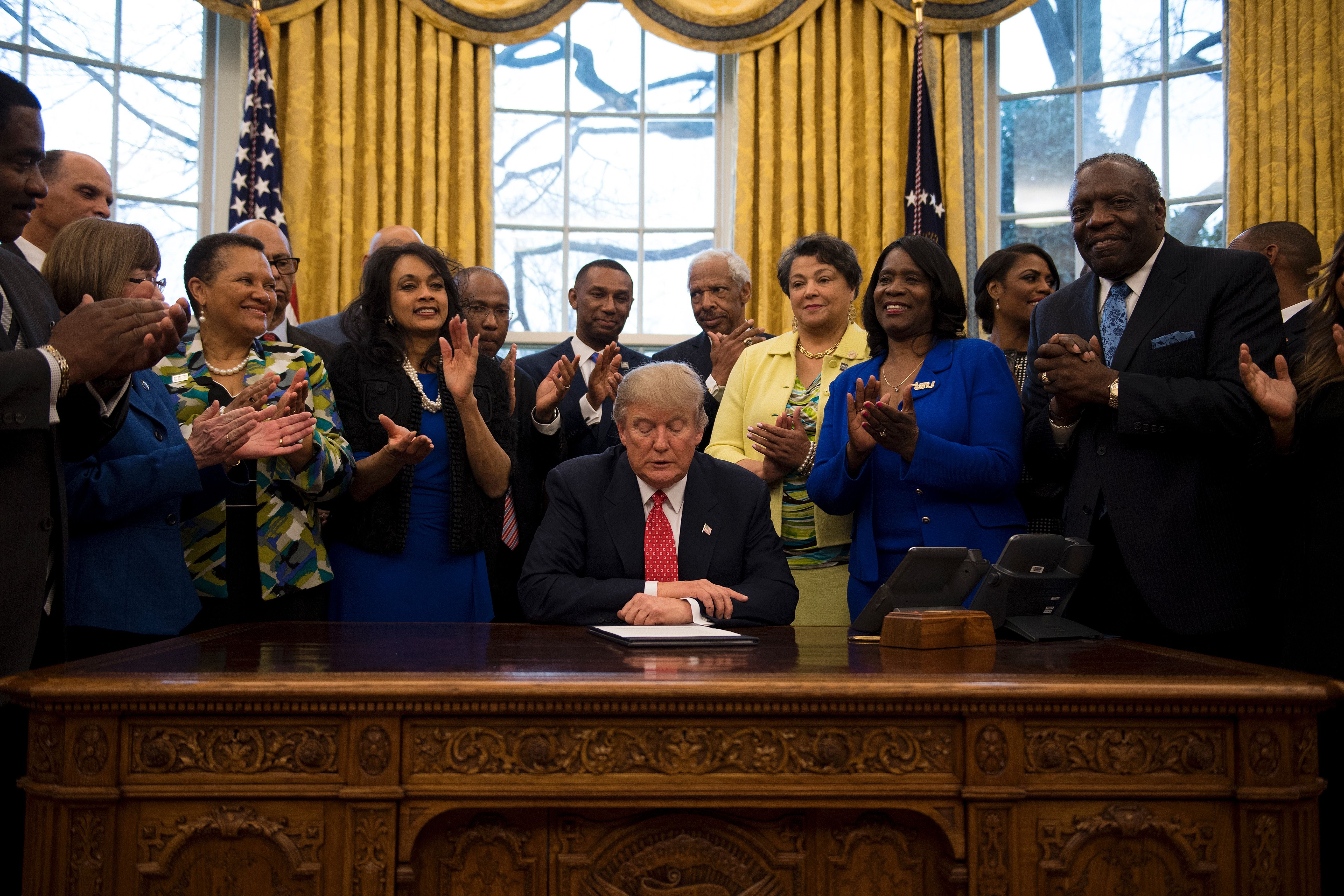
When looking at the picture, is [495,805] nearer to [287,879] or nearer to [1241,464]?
[287,879]

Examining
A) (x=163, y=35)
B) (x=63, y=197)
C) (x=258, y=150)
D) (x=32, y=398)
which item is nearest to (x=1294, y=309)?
(x=32, y=398)

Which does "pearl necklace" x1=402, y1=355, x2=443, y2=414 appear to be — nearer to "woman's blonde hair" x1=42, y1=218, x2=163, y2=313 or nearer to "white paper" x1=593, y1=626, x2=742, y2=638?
"woman's blonde hair" x1=42, y1=218, x2=163, y2=313

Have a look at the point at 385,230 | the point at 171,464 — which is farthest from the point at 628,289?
the point at 171,464

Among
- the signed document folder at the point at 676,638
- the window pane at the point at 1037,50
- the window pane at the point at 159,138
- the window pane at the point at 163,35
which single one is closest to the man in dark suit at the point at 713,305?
the signed document folder at the point at 676,638

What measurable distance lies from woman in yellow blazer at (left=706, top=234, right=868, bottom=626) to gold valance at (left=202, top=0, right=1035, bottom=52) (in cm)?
315

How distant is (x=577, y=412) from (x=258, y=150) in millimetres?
3019

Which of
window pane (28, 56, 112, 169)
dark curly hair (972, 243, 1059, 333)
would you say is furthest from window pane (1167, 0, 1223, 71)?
window pane (28, 56, 112, 169)

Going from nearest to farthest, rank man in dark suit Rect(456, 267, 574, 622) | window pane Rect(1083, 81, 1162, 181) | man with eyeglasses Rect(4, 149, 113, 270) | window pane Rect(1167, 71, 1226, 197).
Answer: man with eyeglasses Rect(4, 149, 113, 270) < man in dark suit Rect(456, 267, 574, 622) < window pane Rect(1167, 71, 1226, 197) < window pane Rect(1083, 81, 1162, 181)

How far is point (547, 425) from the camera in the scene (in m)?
3.95

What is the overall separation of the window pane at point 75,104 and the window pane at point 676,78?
3.20 meters

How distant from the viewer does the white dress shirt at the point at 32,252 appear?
3.35 metres

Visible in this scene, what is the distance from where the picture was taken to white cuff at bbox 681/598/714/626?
2.56m

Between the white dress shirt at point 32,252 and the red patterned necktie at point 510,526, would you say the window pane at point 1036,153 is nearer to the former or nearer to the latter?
the red patterned necktie at point 510,526

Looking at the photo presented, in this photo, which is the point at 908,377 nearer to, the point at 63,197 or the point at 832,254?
the point at 832,254
